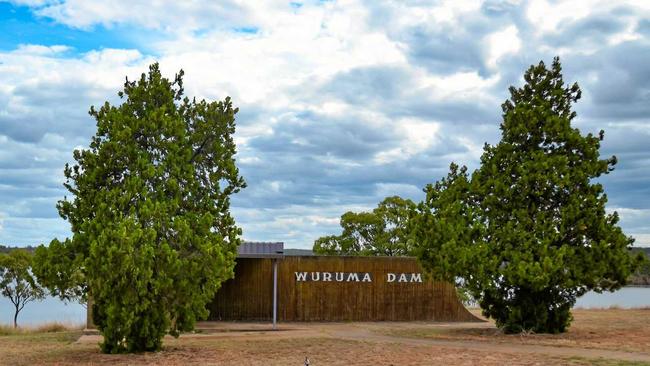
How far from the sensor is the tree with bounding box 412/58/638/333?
22938 mm

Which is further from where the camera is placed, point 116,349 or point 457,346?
point 457,346

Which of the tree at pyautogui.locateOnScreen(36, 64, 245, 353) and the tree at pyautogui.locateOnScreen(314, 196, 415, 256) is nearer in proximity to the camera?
the tree at pyautogui.locateOnScreen(36, 64, 245, 353)

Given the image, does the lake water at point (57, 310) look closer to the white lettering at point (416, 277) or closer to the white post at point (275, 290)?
the white post at point (275, 290)

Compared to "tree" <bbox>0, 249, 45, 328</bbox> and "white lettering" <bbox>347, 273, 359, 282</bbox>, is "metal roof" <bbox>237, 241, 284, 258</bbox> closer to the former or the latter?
"white lettering" <bbox>347, 273, 359, 282</bbox>

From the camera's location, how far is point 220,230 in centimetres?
2016

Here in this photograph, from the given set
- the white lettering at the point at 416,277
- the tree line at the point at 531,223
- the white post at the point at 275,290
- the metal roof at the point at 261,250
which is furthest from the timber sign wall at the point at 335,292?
the tree line at the point at 531,223

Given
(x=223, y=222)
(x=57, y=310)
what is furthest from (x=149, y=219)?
(x=57, y=310)

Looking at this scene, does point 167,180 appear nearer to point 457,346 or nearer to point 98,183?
point 98,183

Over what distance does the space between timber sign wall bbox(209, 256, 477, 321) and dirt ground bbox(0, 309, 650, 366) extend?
9.12ft

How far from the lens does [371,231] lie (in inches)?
1855

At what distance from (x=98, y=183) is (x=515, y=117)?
13.5m

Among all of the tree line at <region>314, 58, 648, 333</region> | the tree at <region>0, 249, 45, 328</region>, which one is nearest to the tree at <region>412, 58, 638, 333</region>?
the tree line at <region>314, 58, 648, 333</region>

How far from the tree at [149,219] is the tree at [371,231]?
26.6 m

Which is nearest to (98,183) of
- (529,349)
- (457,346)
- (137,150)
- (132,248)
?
(137,150)
